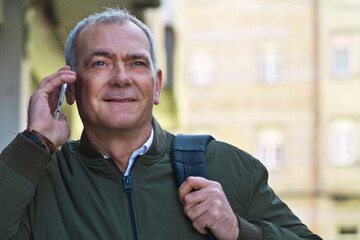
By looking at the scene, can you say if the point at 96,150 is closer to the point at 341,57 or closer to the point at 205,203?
the point at 205,203

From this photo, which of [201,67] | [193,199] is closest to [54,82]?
[193,199]

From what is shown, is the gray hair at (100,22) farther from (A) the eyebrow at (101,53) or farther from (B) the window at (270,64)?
(B) the window at (270,64)

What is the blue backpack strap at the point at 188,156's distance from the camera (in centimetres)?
258

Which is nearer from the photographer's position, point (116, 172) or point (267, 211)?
point (116, 172)

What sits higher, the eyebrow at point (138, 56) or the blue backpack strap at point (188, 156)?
the eyebrow at point (138, 56)

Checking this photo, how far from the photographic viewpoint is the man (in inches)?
95.4

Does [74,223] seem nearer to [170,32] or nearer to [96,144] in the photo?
[96,144]

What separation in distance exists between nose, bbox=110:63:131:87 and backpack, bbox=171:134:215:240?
0.29m

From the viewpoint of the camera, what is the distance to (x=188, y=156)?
2637mm

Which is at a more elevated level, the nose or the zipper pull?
the nose

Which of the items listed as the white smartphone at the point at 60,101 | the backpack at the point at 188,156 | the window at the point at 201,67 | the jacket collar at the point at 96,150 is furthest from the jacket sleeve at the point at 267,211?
the window at the point at 201,67

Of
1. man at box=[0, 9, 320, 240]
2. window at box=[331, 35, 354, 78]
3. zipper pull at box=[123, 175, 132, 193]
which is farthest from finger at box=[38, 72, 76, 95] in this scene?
window at box=[331, 35, 354, 78]

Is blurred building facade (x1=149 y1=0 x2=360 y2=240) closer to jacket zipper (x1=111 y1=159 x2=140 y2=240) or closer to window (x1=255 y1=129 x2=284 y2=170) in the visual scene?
window (x1=255 y1=129 x2=284 y2=170)

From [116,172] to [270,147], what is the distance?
2356 centimetres
